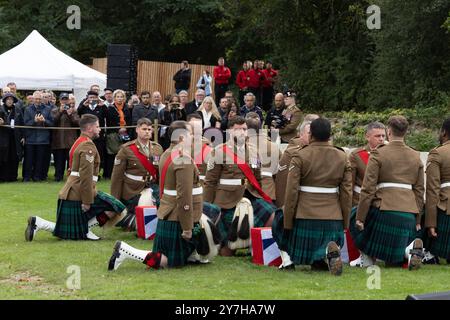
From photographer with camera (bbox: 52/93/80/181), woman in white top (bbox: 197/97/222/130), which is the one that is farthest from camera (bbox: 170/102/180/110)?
photographer with camera (bbox: 52/93/80/181)

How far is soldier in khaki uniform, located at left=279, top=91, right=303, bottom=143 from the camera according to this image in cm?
1702

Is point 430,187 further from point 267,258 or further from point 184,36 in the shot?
point 184,36

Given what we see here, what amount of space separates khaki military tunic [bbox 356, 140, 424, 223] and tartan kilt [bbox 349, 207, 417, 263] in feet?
0.34

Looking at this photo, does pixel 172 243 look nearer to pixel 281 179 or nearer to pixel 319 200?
pixel 319 200

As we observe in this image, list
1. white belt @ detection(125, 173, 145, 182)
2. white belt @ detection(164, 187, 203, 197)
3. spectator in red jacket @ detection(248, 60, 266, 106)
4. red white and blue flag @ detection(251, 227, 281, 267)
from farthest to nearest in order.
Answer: spectator in red jacket @ detection(248, 60, 266, 106)
white belt @ detection(125, 173, 145, 182)
red white and blue flag @ detection(251, 227, 281, 267)
white belt @ detection(164, 187, 203, 197)

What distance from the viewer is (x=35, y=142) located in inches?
787

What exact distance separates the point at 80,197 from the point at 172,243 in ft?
8.06

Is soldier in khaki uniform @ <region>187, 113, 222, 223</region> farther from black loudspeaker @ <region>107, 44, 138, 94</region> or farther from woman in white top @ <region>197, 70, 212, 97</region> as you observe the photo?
woman in white top @ <region>197, 70, 212, 97</region>

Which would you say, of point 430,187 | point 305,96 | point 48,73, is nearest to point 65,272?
point 430,187

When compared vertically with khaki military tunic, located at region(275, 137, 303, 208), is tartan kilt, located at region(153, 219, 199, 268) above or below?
below

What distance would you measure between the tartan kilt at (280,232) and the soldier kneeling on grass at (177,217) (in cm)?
71

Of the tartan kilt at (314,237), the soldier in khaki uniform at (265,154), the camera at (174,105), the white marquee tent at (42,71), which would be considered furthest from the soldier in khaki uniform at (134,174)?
the white marquee tent at (42,71)

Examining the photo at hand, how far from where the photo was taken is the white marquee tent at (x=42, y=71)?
24281 mm

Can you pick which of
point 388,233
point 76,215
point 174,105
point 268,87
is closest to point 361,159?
point 388,233
